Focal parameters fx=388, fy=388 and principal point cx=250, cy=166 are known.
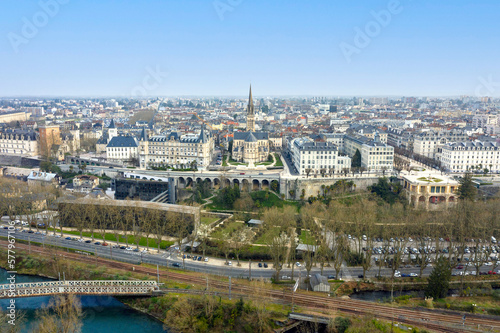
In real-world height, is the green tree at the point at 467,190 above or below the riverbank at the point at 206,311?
above

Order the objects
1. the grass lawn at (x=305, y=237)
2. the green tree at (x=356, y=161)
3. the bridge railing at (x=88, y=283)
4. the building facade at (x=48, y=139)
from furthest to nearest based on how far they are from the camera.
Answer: the building facade at (x=48, y=139), the green tree at (x=356, y=161), the grass lawn at (x=305, y=237), the bridge railing at (x=88, y=283)

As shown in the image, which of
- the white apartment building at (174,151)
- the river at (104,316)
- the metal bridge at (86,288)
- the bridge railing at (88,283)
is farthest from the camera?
the white apartment building at (174,151)

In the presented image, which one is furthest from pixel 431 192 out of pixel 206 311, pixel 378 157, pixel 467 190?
pixel 206 311

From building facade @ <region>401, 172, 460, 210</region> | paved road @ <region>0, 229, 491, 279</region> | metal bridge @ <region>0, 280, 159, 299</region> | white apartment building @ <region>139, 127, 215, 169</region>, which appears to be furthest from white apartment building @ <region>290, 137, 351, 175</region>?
metal bridge @ <region>0, 280, 159, 299</region>

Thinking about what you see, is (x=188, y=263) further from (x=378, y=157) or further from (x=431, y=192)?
(x=378, y=157)

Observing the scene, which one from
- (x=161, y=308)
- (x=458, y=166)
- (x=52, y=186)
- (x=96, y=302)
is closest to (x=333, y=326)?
(x=161, y=308)

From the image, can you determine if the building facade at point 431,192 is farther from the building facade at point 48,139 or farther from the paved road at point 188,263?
the building facade at point 48,139

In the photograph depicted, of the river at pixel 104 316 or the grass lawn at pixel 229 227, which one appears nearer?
the river at pixel 104 316

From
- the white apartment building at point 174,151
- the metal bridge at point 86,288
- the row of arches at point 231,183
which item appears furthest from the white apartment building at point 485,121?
the metal bridge at point 86,288
